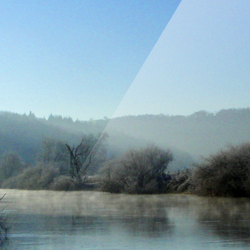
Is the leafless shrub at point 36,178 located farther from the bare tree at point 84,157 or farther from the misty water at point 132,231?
the misty water at point 132,231

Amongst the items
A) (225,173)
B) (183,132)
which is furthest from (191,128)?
(225,173)

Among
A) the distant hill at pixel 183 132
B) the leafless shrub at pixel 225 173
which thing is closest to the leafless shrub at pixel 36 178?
the distant hill at pixel 183 132

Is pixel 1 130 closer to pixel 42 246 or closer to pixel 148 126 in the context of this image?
pixel 148 126

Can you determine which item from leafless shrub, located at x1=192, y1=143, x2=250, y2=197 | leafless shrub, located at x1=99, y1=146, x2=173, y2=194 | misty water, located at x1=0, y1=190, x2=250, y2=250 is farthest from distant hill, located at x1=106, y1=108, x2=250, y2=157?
misty water, located at x1=0, y1=190, x2=250, y2=250

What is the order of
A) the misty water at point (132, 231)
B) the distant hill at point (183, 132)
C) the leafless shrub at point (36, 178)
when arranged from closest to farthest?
the misty water at point (132, 231)
the leafless shrub at point (36, 178)
the distant hill at point (183, 132)

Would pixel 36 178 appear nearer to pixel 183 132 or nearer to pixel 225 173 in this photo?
pixel 183 132

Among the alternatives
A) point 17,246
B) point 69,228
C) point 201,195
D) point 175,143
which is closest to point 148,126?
point 175,143

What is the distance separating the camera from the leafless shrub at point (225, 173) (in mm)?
23594

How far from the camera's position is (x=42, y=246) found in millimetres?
8789

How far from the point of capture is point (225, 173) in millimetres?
23906

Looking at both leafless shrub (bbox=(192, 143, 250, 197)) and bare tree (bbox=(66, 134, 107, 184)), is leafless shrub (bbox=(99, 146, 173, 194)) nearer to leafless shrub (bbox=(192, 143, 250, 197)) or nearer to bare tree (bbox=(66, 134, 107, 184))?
leafless shrub (bbox=(192, 143, 250, 197))

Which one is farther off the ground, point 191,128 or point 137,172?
point 191,128

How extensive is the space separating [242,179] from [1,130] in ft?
174

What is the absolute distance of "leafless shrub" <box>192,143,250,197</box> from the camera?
2359cm
